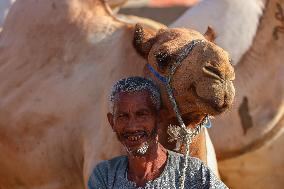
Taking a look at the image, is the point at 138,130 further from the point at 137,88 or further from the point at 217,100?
the point at 217,100

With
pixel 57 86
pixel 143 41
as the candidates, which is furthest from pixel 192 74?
pixel 57 86

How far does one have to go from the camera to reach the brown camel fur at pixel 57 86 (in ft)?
12.6

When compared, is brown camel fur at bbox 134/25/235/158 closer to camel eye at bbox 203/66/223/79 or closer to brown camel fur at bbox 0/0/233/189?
camel eye at bbox 203/66/223/79

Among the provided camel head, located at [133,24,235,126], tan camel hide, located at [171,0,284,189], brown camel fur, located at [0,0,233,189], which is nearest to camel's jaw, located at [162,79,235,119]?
camel head, located at [133,24,235,126]

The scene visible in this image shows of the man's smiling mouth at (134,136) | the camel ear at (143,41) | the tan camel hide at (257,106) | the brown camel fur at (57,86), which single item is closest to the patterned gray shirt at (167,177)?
the man's smiling mouth at (134,136)

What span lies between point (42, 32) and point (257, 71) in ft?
3.78

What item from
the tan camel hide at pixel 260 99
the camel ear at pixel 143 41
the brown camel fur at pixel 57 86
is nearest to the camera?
the camel ear at pixel 143 41

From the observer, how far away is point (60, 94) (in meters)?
4.00

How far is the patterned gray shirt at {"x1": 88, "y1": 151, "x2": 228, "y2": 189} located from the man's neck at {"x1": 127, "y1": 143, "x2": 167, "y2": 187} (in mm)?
17

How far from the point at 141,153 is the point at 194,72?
281 millimetres

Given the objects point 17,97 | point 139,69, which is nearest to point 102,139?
point 139,69

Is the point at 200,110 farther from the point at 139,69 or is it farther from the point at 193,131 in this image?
the point at 139,69

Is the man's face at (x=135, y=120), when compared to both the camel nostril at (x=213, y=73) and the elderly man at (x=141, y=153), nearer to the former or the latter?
the elderly man at (x=141, y=153)

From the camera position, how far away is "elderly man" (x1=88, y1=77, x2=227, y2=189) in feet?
8.61
